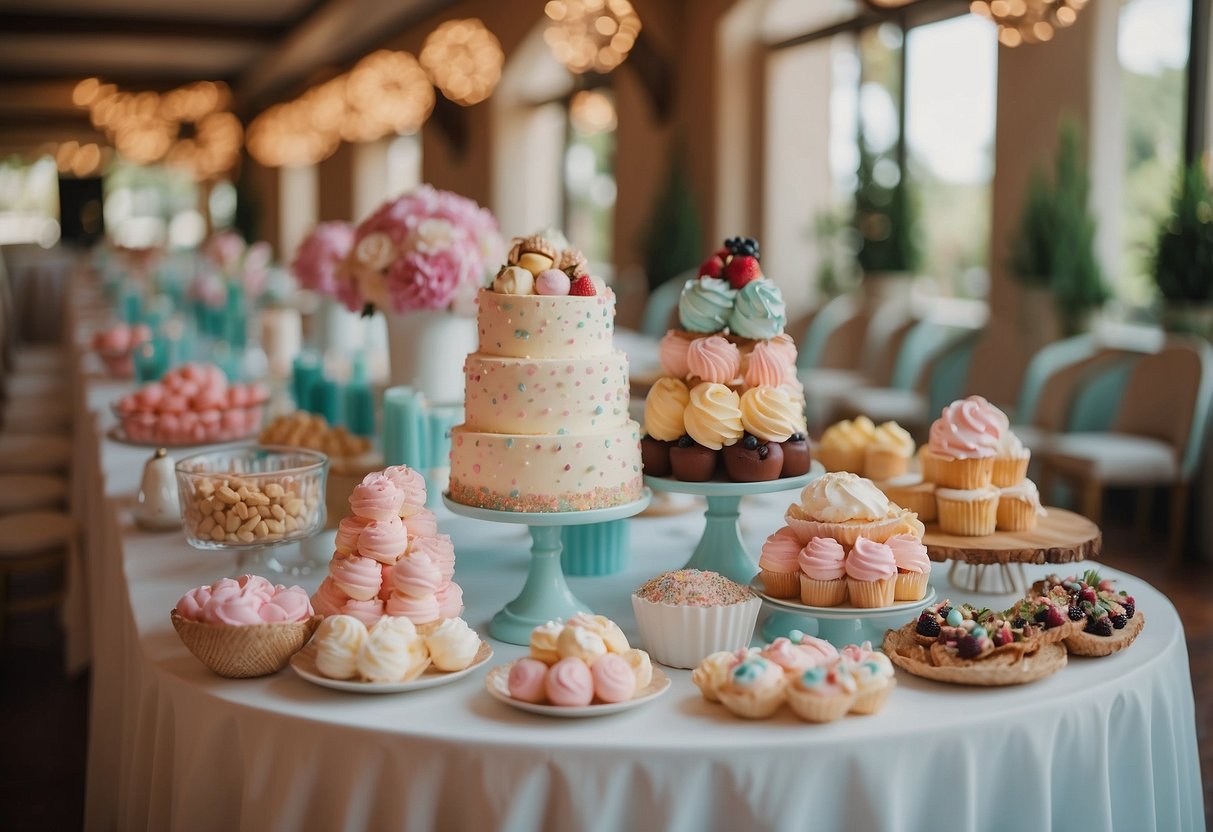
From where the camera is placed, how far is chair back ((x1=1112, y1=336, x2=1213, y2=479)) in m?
5.34

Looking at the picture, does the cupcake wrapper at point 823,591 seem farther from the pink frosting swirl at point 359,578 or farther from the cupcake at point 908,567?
the pink frosting swirl at point 359,578

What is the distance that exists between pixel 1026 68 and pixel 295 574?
18.6 ft

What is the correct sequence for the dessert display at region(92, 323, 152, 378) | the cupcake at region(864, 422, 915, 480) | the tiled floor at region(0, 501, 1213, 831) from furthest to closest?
the dessert display at region(92, 323, 152, 378)
the tiled floor at region(0, 501, 1213, 831)
the cupcake at region(864, 422, 915, 480)

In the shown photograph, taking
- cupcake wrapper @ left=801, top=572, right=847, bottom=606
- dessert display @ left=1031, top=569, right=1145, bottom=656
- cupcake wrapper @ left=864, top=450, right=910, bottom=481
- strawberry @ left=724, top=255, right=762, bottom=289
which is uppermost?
strawberry @ left=724, top=255, right=762, bottom=289

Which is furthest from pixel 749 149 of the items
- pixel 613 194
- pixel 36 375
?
pixel 36 375

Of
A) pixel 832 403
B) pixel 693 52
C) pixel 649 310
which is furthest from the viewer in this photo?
pixel 693 52

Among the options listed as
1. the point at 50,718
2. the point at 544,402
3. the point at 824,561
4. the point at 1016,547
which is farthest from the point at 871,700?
the point at 50,718

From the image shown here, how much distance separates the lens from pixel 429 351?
3.37 meters

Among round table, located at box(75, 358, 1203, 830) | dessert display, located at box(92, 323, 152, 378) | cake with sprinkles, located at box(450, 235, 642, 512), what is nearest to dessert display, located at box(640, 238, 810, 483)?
cake with sprinkles, located at box(450, 235, 642, 512)

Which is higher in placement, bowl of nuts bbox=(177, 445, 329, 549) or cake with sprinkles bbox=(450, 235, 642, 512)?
cake with sprinkles bbox=(450, 235, 642, 512)

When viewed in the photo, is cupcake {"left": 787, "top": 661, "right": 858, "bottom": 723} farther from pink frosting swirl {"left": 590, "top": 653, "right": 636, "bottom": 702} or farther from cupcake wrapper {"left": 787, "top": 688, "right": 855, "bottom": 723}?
pink frosting swirl {"left": 590, "top": 653, "right": 636, "bottom": 702}

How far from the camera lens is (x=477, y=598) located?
2.19 meters

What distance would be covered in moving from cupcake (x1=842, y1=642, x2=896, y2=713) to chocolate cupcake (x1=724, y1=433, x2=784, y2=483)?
516 millimetres

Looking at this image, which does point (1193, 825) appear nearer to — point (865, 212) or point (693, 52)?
point (865, 212)
